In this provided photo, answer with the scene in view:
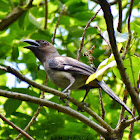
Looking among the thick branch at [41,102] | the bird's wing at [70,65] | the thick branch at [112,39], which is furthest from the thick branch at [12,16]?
the thick branch at [112,39]

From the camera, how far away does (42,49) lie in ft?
17.9

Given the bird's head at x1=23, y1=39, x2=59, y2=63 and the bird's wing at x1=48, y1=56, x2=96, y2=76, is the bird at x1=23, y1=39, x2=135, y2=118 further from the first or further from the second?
the bird's head at x1=23, y1=39, x2=59, y2=63

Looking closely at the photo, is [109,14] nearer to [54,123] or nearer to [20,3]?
[54,123]

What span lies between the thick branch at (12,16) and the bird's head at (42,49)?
1.84 feet

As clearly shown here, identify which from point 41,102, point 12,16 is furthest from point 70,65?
point 41,102

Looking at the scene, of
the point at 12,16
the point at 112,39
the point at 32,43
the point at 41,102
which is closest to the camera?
the point at 112,39

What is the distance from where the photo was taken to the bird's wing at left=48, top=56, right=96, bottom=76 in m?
4.44

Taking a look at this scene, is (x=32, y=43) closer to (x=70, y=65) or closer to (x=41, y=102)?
(x=70, y=65)

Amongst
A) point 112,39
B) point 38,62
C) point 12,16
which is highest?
point 112,39

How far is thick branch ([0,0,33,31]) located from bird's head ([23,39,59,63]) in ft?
1.84

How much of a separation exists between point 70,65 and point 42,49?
1.06 m

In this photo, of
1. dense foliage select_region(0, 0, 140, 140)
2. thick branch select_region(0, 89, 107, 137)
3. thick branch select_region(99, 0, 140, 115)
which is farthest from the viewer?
dense foliage select_region(0, 0, 140, 140)

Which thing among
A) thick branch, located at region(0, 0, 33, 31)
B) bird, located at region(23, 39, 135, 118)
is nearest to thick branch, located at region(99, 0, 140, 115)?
bird, located at region(23, 39, 135, 118)

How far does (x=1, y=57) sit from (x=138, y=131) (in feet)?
8.73
